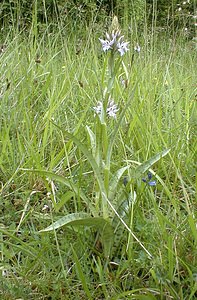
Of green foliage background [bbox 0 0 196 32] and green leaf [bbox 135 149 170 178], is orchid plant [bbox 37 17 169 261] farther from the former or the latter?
green foliage background [bbox 0 0 196 32]

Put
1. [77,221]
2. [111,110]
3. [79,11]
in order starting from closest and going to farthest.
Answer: [77,221] → [111,110] → [79,11]

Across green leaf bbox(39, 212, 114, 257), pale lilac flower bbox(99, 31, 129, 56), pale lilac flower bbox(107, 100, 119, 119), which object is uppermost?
pale lilac flower bbox(99, 31, 129, 56)

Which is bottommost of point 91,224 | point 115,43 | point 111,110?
point 91,224

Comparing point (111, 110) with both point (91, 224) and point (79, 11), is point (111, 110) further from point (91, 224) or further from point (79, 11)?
point (79, 11)

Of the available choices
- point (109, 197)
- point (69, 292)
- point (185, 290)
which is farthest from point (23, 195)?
point (185, 290)

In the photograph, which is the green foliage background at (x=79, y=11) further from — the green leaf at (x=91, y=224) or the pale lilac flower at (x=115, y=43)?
the green leaf at (x=91, y=224)

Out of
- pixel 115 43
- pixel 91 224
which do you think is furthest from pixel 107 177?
pixel 115 43

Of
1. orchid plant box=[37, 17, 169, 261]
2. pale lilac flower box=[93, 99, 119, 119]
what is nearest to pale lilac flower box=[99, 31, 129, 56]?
orchid plant box=[37, 17, 169, 261]

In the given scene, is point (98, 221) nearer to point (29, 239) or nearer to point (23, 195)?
point (29, 239)

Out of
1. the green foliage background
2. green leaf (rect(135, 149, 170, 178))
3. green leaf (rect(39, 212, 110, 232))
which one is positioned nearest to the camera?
green leaf (rect(39, 212, 110, 232))

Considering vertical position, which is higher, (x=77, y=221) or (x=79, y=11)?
(x=79, y=11)

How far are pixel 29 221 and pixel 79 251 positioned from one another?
22cm

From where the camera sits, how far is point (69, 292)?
93cm

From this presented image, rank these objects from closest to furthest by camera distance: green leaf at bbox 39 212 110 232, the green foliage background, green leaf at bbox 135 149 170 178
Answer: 1. green leaf at bbox 39 212 110 232
2. green leaf at bbox 135 149 170 178
3. the green foliage background
